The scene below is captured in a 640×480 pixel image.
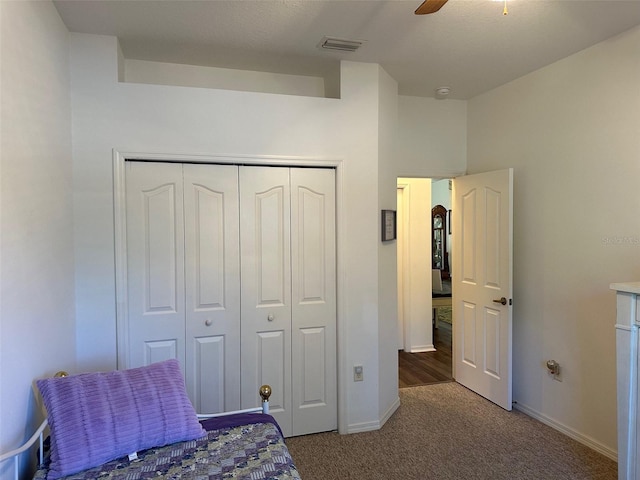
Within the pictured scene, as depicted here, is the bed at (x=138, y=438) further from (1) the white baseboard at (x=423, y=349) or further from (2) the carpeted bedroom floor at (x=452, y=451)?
(1) the white baseboard at (x=423, y=349)

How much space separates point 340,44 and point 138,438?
2505mm

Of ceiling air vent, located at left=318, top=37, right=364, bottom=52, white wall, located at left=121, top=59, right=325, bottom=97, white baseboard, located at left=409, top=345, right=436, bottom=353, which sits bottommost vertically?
white baseboard, located at left=409, top=345, right=436, bottom=353

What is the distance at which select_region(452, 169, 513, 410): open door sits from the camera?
11.1ft

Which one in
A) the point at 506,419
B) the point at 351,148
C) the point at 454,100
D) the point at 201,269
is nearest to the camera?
the point at 201,269

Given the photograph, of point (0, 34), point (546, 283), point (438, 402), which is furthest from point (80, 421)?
point (546, 283)

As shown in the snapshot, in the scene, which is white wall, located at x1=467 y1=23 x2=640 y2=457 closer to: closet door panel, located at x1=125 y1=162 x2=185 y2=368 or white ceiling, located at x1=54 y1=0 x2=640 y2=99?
white ceiling, located at x1=54 y1=0 x2=640 y2=99

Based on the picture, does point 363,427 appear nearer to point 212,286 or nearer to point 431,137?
point 212,286

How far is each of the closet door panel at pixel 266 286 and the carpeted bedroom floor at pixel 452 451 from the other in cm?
45

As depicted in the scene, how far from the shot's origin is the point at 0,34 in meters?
1.57

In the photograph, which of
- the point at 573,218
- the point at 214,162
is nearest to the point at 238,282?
the point at 214,162

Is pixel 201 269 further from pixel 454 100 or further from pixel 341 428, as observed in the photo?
pixel 454 100

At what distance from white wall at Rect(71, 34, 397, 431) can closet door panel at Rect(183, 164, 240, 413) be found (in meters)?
0.25

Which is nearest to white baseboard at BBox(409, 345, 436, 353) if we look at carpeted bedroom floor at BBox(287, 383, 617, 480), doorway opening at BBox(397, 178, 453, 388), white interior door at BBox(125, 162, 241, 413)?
doorway opening at BBox(397, 178, 453, 388)

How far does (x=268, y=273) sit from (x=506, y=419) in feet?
7.26
